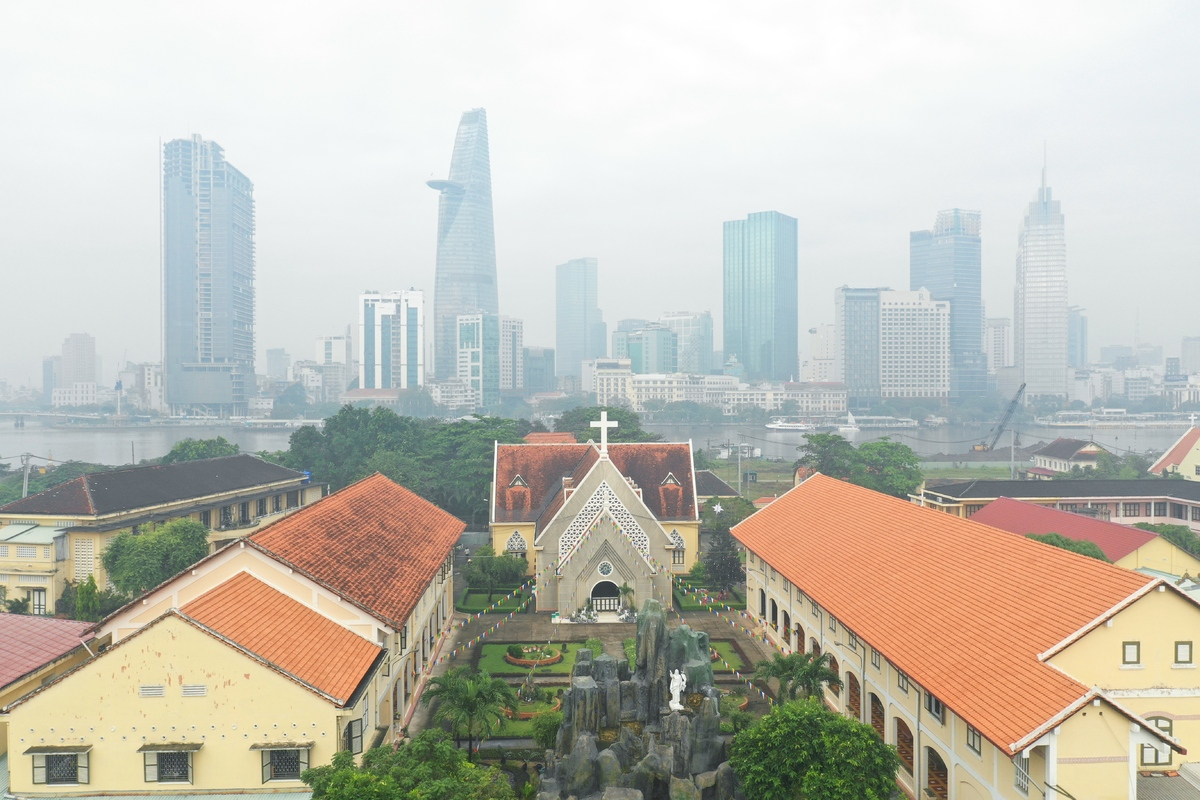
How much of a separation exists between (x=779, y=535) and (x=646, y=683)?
12546mm

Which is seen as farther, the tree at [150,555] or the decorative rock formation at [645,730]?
the tree at [150,555]

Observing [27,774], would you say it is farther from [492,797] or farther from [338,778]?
[492,797]

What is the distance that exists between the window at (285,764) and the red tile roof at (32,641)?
6656 millimetres

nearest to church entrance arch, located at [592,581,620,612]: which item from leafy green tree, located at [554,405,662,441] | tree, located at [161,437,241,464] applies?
leafy green tree, located at [554,405,662,441]

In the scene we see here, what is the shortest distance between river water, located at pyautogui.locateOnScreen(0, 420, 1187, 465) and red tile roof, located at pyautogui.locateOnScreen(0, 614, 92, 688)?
106 meters

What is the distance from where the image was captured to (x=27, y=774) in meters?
15.9

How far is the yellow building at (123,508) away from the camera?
119ft

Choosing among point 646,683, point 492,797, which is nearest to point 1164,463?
point 646,683

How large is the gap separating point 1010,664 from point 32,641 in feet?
74.0

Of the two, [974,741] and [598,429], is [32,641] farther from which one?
[598,429]

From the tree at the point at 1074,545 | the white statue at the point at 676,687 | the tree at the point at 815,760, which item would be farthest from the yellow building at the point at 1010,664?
the tree at the point at 1074,545

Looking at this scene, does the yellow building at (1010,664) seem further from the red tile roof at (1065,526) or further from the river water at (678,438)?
the river water at (678,438)

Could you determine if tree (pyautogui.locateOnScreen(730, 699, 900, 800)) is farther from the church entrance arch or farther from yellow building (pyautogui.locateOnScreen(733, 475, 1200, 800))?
the church entrance arch

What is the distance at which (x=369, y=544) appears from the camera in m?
25.2
